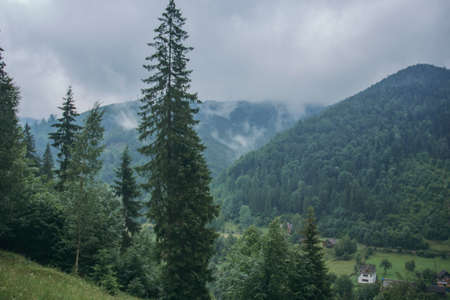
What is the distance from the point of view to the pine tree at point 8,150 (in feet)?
55.2

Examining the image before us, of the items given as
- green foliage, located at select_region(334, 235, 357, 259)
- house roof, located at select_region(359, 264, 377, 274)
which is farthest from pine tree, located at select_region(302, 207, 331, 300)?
green foliage, located at select_region(334, 235, 357, 259)

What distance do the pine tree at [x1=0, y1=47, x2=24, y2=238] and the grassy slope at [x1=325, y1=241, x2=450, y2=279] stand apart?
10394 centimetres

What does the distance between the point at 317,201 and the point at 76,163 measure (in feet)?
579

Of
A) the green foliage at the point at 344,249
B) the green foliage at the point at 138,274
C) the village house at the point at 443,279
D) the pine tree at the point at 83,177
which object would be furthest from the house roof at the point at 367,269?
the pine tree at the point at 83,177

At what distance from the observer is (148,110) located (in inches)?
763

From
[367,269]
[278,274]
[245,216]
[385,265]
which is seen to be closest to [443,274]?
[385,265]

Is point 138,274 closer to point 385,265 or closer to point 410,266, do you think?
point 385,265

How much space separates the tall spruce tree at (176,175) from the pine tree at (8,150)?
302 inches

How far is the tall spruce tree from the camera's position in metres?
18.2

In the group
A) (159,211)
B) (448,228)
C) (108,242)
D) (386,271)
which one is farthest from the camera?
(448,228)

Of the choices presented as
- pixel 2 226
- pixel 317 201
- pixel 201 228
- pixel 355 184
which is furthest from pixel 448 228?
pixel 2 226

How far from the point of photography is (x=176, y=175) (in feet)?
61.3

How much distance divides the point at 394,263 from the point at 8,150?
426 ft

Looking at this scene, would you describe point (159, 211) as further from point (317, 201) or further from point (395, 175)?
point (395, 175)
